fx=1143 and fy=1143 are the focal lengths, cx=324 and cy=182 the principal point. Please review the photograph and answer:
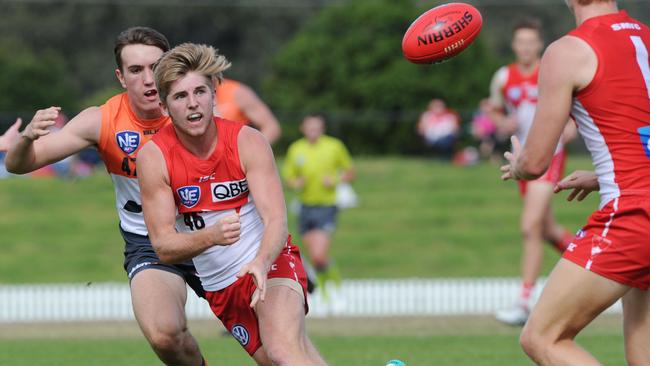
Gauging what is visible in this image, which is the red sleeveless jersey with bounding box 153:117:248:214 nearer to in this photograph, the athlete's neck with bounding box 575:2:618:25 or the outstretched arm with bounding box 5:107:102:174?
the outstretched arm with bounding box 5:107:102:174

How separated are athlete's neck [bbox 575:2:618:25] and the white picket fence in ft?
32.1

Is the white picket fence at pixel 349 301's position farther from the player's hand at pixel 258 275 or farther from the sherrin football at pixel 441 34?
the player's hand at pixel 258 275

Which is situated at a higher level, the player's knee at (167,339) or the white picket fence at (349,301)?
the player's knee at (167,339)

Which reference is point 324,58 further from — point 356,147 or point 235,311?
point 235,311

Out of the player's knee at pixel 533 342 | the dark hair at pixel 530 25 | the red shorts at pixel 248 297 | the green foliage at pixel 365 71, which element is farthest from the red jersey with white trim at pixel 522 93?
the green foliage at pixel 365 71

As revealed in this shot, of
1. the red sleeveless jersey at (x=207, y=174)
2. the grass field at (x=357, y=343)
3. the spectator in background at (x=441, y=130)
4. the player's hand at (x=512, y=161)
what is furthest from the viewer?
the spectator in background at (x=441, y=130)

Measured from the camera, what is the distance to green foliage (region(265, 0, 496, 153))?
36469 mm

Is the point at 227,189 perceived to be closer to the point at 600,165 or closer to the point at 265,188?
the point at 265,188

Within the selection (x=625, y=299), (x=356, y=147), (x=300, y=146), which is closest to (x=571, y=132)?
(x=625, y=299)

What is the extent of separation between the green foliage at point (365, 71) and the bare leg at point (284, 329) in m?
28.7

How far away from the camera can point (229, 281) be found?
580cm

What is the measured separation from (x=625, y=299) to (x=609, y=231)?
41cm

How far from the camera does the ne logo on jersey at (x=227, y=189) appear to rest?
565 cm

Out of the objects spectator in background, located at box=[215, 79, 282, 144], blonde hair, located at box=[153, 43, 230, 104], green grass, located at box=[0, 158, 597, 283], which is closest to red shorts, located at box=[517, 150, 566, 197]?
spectator in background, located at box=[215, 79, 282, 144]
